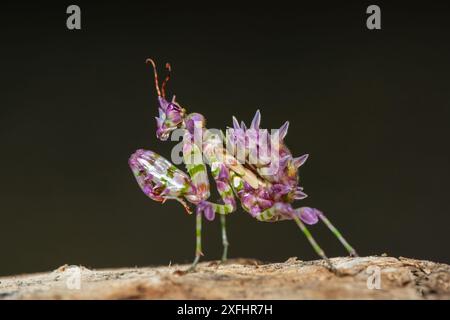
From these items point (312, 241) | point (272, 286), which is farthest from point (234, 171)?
point (272, 286)

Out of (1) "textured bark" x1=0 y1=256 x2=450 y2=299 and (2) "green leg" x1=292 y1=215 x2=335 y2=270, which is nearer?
(1) "textured bark" x1=0 y1=256 x2=450 y2=299

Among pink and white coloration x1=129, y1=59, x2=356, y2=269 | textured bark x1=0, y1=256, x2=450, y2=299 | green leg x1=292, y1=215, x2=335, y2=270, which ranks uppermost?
pink and white coloration x1=129, y1=59, x2=356, y2=269

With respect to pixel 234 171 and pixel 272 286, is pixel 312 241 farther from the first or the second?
pixel 234 171

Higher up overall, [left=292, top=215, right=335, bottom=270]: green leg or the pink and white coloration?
the pink and white coloration

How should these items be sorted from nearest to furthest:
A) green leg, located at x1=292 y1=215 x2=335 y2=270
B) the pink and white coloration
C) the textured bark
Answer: the textured bark → green leg, located at x1=292 y1=215 x2=335 y2=270 → the pink and white coloration

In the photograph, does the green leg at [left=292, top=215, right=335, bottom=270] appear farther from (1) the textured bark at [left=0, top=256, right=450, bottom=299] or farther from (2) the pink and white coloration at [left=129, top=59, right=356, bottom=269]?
(2) the pink and white coloration at [left=129, top=59, right=356, bottom=269]

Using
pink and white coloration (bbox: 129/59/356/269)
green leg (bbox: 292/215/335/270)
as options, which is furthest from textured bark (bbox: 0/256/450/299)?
pink and white coloration (bbox: 129/59/356/269)

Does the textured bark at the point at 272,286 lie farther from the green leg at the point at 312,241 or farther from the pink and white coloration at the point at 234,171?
the pink and white coloration at the point at 234,171

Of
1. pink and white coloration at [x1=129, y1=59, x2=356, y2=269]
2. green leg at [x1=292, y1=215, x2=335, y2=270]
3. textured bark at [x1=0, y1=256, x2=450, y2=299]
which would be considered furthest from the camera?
pink and white coloration at [x1=129, y1=59, x2=356, y2=269]
